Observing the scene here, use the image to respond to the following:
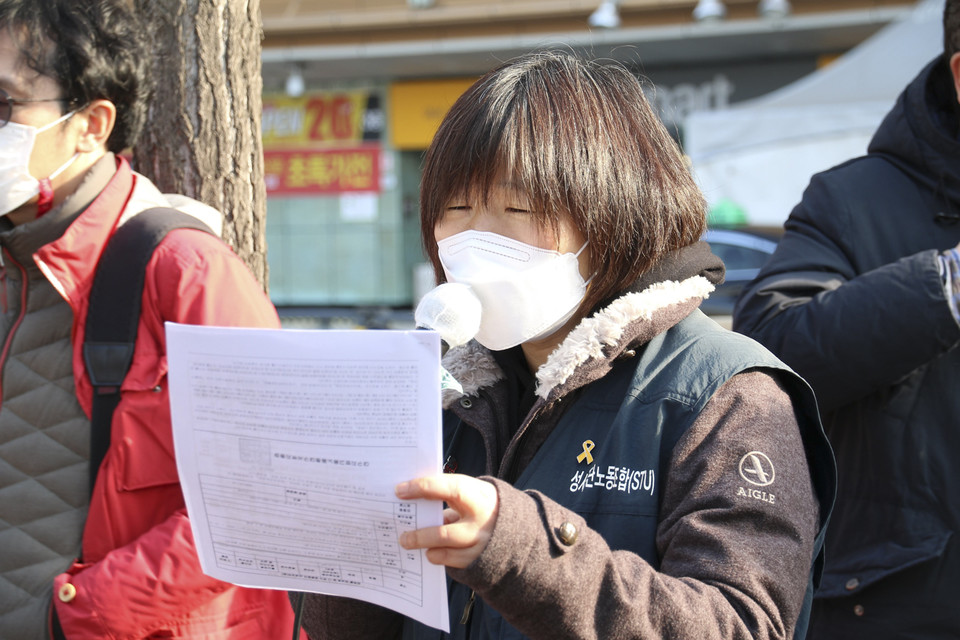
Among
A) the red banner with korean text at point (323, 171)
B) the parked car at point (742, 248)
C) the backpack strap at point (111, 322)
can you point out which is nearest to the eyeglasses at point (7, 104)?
the backpack strap at point (111, 322)

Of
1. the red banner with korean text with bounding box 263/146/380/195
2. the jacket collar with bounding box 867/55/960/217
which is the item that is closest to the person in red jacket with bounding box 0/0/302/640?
the jacket collar with bounding box 867/55/960/217

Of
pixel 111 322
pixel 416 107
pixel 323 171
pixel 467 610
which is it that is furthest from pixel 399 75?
pixel 467 610

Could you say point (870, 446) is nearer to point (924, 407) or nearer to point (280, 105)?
point (924, 407)

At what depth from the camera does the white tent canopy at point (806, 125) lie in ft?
25.7

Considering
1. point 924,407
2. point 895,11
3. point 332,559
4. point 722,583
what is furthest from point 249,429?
point 895,11

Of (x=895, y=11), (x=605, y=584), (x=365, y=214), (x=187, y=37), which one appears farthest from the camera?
(x=365, y=214)

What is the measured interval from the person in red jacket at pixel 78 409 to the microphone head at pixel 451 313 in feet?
2.07

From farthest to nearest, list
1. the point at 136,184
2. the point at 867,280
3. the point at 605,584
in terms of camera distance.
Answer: the point at 136,184 < the point at 867,280 < the point at 605,584

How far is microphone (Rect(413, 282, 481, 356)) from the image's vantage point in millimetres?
1341

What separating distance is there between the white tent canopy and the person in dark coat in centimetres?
611

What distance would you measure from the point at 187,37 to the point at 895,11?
1062 cm

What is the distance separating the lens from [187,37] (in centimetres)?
244

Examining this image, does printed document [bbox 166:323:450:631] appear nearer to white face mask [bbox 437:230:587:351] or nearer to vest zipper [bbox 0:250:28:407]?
white face mask [bbox 437:230:587:351]

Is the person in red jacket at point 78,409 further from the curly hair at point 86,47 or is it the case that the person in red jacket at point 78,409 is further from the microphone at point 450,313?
the microphone at point 450,313
